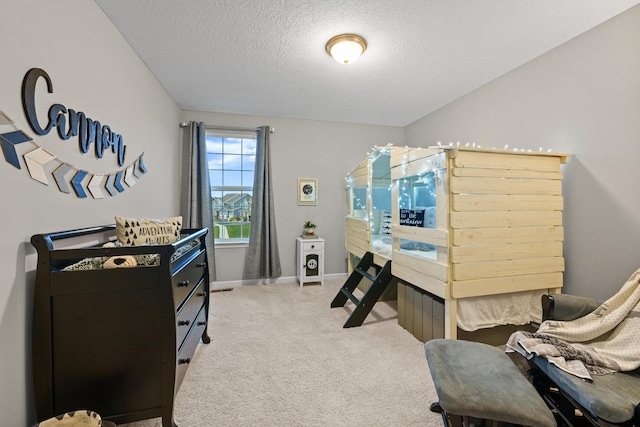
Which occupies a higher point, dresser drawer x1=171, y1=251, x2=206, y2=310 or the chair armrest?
dresser drawer x1=171, y1=251, x2=206, y2=310

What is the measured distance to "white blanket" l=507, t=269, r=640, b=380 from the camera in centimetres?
133

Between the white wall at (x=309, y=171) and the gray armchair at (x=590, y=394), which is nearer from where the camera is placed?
the gray armchair at (x=590, y=394)

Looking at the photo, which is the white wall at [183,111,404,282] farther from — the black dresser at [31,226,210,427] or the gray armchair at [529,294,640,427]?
the gray armchair at [529,294,640,427]

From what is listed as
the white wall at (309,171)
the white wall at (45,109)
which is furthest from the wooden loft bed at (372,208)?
the white wall at (45,109)

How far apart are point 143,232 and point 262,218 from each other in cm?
219

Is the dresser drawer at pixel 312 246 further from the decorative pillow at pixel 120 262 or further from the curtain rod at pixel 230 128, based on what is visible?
the decorative pillow at pixel 120 262

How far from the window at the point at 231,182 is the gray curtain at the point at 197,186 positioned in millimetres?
235

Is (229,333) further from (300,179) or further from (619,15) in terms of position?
(619,15)

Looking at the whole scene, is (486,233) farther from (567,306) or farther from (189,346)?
(189,346)

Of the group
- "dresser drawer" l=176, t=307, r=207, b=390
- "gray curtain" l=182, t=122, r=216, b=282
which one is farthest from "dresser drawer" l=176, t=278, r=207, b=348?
"gray curtain" l=182, t=122, r=216, b=282

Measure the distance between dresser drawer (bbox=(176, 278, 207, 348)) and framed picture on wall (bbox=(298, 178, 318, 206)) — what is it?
2182mm

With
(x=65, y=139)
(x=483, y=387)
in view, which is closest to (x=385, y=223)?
(x=483, y=387)

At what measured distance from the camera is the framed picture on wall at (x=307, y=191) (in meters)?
4.17

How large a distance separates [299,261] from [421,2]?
319 centimetres
